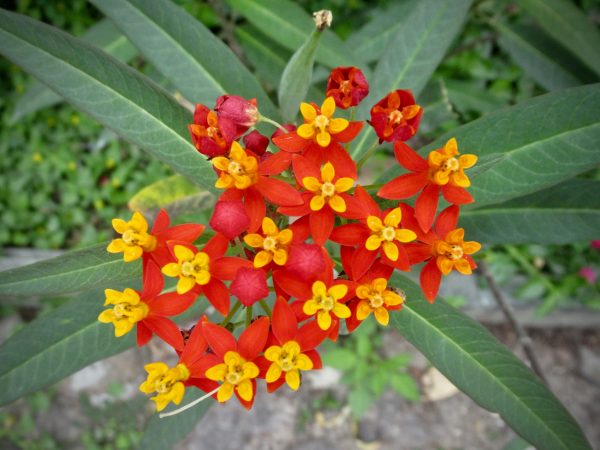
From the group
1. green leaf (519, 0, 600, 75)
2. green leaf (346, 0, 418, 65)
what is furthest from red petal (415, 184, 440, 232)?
green leaf (346, 0, 418, 65)

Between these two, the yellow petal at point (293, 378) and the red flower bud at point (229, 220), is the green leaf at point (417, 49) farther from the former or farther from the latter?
the yellow petal at point (293, 378)

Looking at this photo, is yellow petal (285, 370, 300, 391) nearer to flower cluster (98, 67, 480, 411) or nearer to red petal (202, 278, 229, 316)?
flower cluster (98, 67, 480, 411)

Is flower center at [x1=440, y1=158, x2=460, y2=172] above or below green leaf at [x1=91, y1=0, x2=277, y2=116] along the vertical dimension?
above

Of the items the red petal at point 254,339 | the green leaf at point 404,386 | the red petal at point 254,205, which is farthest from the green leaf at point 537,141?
the green leaf at point 404,386

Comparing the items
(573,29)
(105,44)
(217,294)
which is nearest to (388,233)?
(217,294)

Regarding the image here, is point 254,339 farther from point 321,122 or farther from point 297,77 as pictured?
point 297,77

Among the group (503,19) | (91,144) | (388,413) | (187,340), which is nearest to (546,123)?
(187,340)
